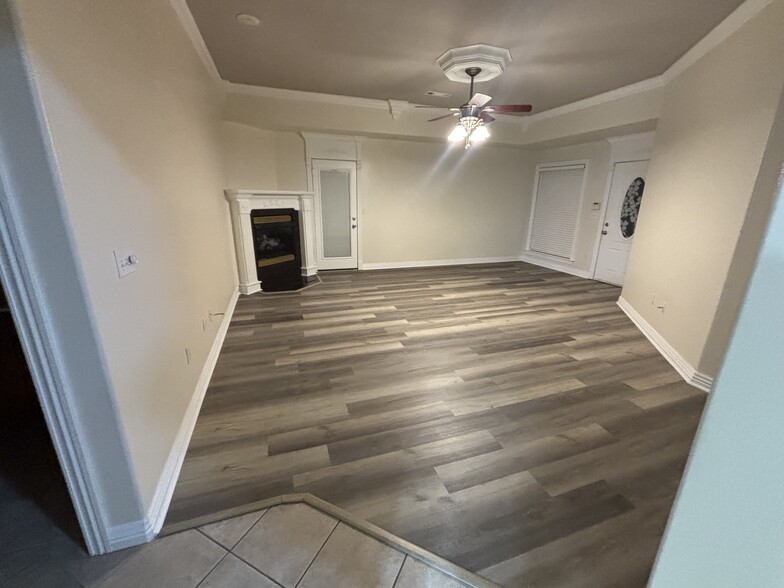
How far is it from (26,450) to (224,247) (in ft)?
8.69

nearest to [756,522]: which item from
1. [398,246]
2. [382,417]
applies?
[382,417]

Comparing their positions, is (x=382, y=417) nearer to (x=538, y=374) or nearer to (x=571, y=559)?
(x=571, y=559)

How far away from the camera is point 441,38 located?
3121 mm

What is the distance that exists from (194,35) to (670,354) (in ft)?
17.2

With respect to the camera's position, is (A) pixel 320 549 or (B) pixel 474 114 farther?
(B) pixel 474 114

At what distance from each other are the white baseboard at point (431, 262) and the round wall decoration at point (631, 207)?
236 centimetres

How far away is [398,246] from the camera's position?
6.56 metres

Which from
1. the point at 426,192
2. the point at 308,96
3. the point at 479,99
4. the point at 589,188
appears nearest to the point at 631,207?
the point at 589,188

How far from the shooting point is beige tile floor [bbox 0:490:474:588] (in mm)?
1287

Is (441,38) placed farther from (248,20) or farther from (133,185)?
(133,185)

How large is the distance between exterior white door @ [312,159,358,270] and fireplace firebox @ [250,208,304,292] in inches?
32.1

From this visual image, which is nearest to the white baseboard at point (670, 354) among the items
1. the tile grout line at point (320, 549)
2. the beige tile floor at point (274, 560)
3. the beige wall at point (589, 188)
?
the beige wall at point (589, 188)

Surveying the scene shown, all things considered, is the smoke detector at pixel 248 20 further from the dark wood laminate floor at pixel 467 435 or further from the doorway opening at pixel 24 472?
the dark wood laminate floor at pixel 467 435

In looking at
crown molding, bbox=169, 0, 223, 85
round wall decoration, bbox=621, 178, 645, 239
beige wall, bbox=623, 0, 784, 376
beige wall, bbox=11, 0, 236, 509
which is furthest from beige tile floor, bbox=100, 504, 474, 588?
round wall decoration, bbox=621, 178, 645, 239
